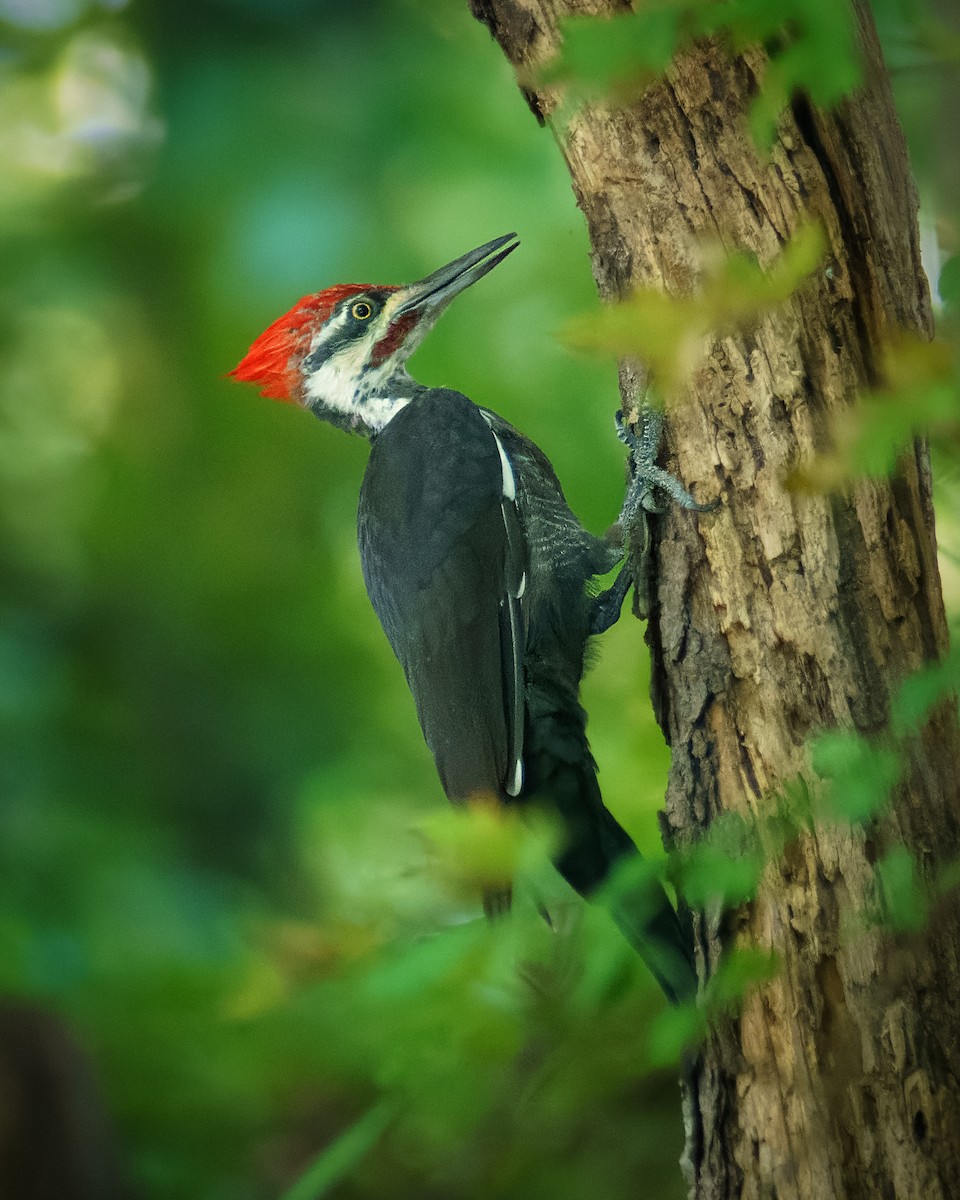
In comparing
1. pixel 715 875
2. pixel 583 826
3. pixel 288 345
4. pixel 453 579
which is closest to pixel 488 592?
pixel 453 579

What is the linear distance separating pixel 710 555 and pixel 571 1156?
109cm

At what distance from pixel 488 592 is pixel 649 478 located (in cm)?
60

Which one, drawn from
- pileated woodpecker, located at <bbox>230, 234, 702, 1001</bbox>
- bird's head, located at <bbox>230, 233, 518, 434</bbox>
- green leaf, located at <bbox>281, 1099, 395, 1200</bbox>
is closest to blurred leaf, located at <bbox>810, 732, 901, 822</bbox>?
Answer: green leaf, located at <bbox>281, 1099, 395, 1200</bbox>

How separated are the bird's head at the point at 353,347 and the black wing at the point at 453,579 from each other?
0.38 metres

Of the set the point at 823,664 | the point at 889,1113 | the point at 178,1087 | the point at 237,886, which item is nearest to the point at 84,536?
the point at 237,886

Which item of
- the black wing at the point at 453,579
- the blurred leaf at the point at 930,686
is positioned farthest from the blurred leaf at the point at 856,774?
the black wing at the point at 453,579

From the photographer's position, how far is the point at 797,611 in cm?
172

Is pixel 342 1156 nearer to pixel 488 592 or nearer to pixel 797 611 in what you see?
pixel 797 611

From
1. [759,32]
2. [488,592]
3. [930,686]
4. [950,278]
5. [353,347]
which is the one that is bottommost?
[930,686]

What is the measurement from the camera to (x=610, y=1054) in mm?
1468

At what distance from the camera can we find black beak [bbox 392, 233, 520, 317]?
116 inches

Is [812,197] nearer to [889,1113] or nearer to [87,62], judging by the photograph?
[889,1113]

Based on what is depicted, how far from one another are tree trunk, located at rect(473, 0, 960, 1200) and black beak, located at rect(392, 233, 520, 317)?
97 centimetres

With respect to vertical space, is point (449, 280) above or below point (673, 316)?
above
